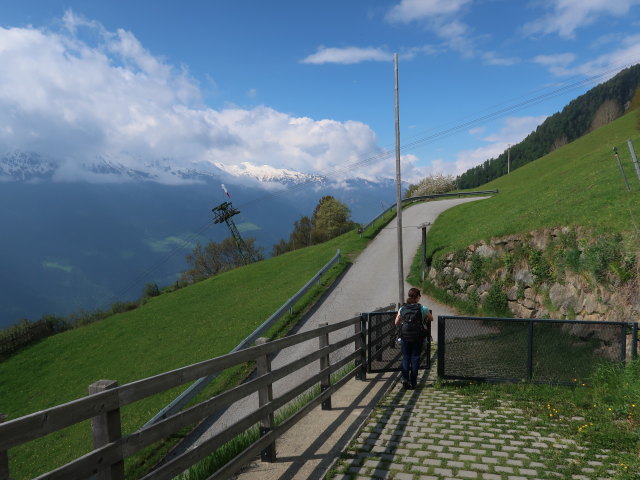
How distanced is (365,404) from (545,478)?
10.7 feet

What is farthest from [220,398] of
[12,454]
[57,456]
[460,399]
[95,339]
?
[95,339]

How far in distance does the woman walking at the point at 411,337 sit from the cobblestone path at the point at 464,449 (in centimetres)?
129

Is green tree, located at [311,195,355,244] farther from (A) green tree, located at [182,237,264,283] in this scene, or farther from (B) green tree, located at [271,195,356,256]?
(A) green tree, located at [182,237,264,283]

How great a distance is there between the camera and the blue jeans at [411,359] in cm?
828

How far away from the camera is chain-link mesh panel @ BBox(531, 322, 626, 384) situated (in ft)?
26.2

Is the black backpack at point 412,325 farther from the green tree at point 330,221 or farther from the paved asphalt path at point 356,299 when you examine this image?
the green tree at point 330,221

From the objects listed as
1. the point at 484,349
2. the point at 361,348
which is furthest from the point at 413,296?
the point at 484,349

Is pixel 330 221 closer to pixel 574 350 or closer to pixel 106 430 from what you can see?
pixel 574 350

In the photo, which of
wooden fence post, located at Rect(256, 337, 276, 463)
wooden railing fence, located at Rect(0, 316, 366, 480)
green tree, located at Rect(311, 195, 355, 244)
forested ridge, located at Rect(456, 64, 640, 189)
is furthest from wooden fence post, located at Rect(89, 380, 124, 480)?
forested ridge, located at Rect(456, 64, 640, 189)

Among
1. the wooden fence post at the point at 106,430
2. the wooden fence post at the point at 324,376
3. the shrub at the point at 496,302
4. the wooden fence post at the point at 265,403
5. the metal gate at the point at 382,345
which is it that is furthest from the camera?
the shrub at the point at 496,302

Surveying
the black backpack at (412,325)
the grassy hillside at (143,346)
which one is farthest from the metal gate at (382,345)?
the grassy hillside at (143,346)

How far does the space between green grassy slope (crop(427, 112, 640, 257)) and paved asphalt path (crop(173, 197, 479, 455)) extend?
2.62m

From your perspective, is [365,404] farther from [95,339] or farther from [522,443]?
[95,339]

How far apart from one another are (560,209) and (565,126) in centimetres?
14512
